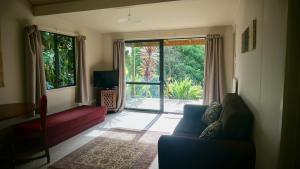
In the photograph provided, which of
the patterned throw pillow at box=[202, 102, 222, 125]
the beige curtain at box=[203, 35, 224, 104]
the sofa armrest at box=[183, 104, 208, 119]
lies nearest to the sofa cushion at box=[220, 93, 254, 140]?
the patterned throw pillow at box=[202, 102, 222, 125]

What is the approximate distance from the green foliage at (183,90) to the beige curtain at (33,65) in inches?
124

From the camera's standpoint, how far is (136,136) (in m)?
3.85

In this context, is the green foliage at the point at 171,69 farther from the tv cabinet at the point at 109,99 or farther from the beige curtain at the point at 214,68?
the tv cabinet at the point at 109,99

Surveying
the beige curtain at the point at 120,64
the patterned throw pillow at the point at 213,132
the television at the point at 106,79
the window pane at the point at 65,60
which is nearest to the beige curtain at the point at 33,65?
the window pane at the point at 65,60

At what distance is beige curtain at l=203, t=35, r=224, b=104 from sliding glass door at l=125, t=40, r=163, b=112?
125 cm

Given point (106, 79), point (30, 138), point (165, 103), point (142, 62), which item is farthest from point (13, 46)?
point (165, 103)

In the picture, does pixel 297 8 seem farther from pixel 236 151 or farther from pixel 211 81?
pixel 211 81

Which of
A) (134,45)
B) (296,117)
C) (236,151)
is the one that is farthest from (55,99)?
(296,117)

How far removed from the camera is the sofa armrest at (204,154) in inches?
70.8

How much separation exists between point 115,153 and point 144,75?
3033mm

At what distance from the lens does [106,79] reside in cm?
557

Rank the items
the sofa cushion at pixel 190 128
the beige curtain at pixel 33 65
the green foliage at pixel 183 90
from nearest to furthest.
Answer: the sofa cushion at pixel 190 128
the beige curtain at pixel 33 65
the green foliage at pixel 183 90

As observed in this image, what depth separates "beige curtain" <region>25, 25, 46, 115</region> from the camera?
358 cm

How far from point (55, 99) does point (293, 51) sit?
4279mm
